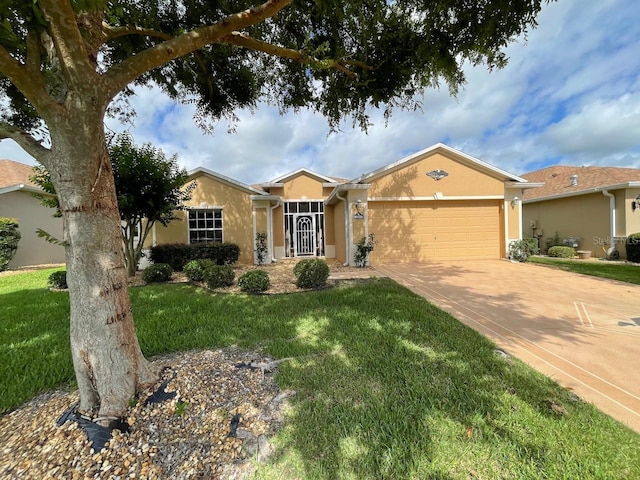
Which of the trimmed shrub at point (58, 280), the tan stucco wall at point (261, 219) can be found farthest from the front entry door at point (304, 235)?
the trimmed shrub at point (58, 280)

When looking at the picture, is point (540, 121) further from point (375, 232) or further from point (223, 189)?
point (223, 189)

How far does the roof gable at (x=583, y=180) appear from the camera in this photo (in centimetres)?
1377

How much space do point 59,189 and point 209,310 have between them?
12.0 ft

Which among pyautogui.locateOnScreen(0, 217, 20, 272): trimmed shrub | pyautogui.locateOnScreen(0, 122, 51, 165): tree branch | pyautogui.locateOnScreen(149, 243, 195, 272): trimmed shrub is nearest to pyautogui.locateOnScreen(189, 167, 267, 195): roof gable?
pyautogui.locateOnScreen(149, 243, 195, 272): trimmed shrub

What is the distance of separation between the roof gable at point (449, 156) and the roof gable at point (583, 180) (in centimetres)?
534

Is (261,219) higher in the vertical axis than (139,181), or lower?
lower

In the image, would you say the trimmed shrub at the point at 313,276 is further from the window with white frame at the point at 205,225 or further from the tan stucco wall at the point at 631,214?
the tan stucco wall at the point at 631,214

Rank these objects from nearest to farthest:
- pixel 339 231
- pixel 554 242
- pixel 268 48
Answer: pixel 268 48 → pixel 339 231 → pixel 554 242

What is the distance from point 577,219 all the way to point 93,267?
19522 mm

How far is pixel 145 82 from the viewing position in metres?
6.80

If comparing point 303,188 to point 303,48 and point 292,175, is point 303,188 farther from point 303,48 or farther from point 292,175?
point 303,48

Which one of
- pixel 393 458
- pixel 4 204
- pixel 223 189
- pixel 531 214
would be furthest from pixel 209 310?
pixel 531 214

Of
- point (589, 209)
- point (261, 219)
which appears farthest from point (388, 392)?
point (589, 209)

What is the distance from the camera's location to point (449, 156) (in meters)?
11.7
